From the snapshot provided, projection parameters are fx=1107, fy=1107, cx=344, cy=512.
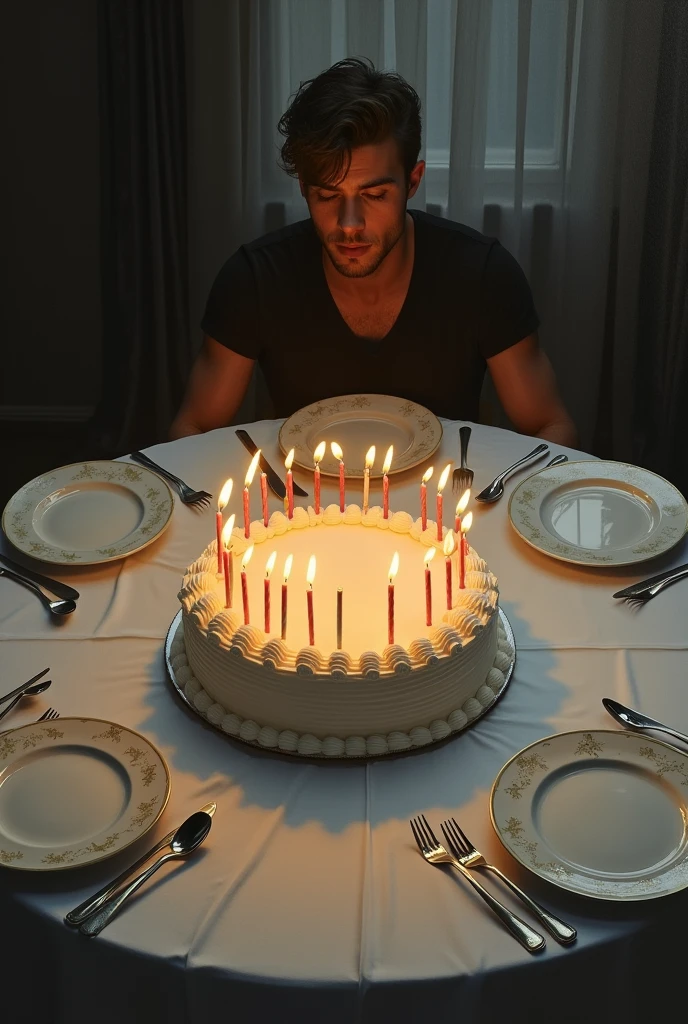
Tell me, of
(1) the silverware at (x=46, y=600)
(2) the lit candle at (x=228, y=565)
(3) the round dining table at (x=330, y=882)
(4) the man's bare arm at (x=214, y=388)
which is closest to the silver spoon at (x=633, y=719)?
(3) the round dining table at (x=330, y=882)

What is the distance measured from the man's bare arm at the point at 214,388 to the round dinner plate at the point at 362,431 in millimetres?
470

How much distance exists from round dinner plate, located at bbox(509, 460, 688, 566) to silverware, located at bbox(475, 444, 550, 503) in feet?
0.14

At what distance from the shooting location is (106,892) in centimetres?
132

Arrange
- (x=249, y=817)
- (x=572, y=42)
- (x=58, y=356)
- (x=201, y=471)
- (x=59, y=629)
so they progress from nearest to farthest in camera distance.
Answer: (x=249, y=817), (x=59, y=629), (x=201, y=471), (x=572, y=42), (x=58, y=356)

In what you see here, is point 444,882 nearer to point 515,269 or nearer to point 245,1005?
point 245,1005

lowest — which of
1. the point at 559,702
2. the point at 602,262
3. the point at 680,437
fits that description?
the point at 680,437

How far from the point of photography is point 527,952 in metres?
1.24

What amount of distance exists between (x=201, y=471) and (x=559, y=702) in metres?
0.92

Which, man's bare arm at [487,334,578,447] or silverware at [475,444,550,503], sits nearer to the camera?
silverware at [475,444,550,503]

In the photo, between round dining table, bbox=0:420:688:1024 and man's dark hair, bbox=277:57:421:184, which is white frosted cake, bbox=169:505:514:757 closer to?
round dining table, bbox=0:420:688:1024

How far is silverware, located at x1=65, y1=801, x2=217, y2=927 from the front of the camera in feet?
4.22

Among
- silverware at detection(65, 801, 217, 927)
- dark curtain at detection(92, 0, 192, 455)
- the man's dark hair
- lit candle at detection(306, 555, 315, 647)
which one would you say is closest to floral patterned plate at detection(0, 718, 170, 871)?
silverware at detection(65, 801, 217, 927)

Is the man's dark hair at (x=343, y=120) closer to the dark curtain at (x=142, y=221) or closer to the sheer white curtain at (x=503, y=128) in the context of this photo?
the sheer white curtain at (x=503, y=128)

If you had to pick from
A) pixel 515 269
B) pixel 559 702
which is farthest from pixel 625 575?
pixel 515 269
